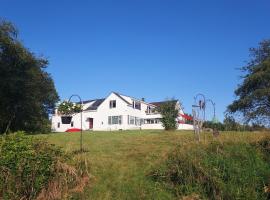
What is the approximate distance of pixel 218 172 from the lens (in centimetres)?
908

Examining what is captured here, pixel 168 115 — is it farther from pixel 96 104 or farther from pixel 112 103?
pixel 96 104

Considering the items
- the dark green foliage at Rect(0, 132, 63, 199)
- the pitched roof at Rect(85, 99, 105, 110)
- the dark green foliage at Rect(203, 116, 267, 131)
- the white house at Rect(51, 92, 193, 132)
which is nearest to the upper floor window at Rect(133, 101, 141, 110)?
the white house at Rect(51, 92, 193, 132)

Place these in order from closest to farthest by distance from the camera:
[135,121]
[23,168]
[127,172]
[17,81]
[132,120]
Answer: [23,168] → [127,172] → [17,81] → [132,120] → [135,121]

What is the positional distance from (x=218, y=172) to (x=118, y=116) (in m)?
53.0

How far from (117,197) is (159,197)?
118cm

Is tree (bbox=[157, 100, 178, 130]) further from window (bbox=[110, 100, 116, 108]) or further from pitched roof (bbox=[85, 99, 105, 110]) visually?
pitched roof (bbox=[85, 99, 105, 110])

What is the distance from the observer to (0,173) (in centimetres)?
923

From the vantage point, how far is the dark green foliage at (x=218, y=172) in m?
8.45

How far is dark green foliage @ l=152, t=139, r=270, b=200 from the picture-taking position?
8445 millimetres

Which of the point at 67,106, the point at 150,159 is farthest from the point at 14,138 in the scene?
the point at 67,106

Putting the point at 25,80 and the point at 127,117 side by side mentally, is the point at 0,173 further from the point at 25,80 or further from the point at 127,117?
the point at 127,117

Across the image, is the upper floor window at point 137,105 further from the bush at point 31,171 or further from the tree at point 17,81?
the bush at point 31,171

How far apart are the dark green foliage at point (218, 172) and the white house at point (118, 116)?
162 ft

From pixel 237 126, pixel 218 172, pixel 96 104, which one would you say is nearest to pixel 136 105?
pixel 96 104
